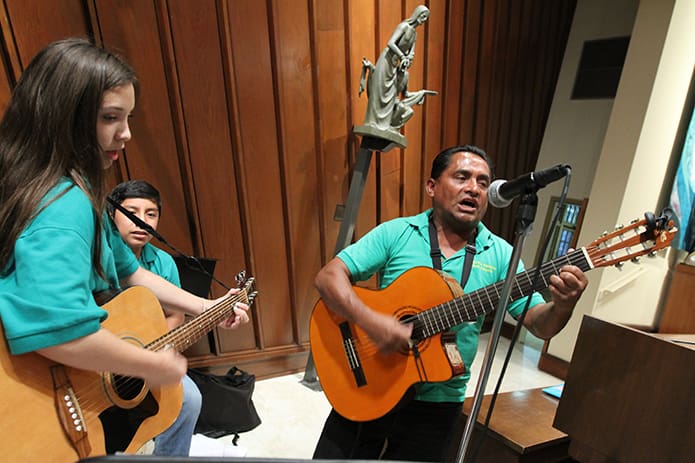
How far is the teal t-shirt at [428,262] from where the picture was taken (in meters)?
1.63

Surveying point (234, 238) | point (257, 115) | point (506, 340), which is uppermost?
point (257, 115)

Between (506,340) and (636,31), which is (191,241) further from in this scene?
(636,31)

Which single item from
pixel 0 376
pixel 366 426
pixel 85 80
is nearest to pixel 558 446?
pixel 366 426

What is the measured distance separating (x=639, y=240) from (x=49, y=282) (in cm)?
166

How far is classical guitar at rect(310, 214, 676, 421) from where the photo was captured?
147 centimetres

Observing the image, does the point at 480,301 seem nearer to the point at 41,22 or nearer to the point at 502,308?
the point at 502,308

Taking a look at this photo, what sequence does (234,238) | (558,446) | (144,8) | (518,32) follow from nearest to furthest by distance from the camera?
(558,446), (144,8), (234,238), (518,32)

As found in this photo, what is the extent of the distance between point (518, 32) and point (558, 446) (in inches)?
144

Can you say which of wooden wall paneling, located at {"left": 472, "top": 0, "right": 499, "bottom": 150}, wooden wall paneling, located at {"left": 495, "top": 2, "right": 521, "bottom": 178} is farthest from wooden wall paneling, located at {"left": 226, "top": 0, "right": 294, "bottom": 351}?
wooden wall paneling, located at {"left": 495, "top": 2, "right": 521, "bottom": 178}

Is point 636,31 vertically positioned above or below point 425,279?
above

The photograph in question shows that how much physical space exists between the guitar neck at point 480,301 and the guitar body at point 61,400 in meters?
1.00

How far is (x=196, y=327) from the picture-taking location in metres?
1.51

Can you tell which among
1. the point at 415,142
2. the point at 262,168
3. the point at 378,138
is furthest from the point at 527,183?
the point at 415,142

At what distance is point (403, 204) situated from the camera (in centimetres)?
357
